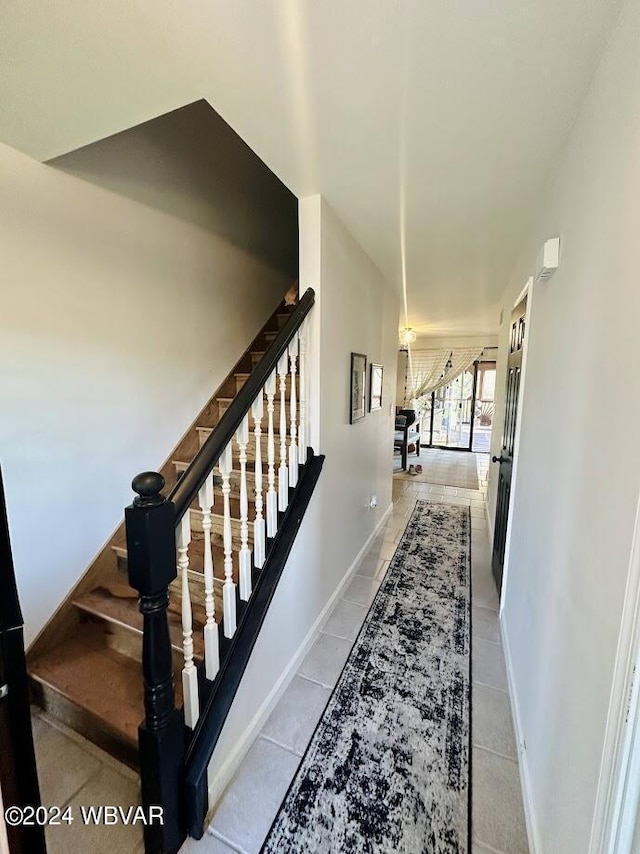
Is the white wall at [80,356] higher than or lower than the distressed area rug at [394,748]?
higher

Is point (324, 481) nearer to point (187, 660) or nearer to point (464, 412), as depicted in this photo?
point (187, 660)

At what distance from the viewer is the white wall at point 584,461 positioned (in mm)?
792

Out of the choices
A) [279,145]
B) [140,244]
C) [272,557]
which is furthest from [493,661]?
[140,244]

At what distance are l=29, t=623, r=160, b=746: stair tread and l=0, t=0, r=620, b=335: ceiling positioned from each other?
2.09 m

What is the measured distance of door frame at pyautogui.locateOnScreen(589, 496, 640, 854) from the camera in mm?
646

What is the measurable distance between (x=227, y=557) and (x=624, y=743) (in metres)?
1.15

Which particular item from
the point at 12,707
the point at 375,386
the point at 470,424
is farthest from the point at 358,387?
the point at 470,424

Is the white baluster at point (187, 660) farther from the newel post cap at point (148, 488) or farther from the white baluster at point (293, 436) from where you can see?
the white baluster at point (293, 436)

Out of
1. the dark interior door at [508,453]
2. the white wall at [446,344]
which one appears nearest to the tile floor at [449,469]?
the white wall at [446,344]

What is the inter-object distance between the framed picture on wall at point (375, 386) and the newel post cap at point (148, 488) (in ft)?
7.18

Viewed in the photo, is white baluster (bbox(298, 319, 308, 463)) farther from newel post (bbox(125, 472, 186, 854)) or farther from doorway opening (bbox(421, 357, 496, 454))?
doorway opening (bbox(421, 357, 496, 454))

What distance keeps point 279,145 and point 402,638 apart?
255 centimetres

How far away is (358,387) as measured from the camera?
257cm

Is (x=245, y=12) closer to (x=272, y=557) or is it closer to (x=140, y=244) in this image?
(x=140, y=244)
